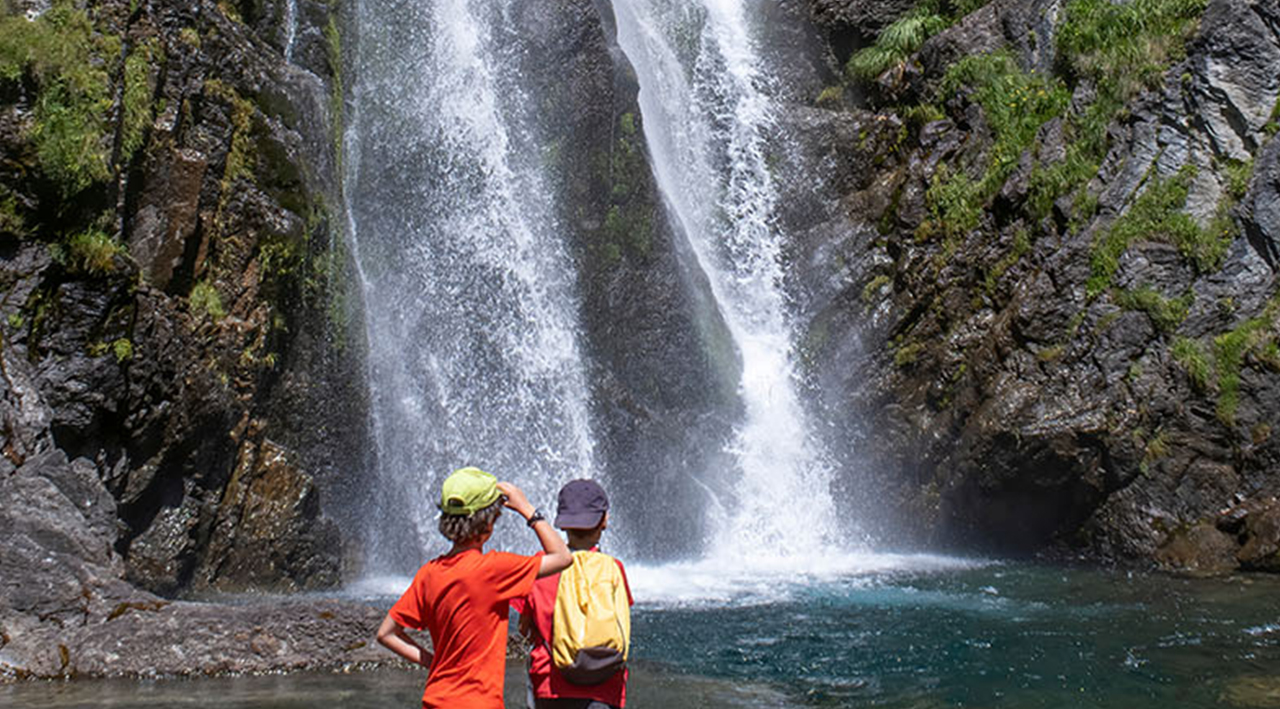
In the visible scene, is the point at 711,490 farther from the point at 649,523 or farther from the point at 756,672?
the point at 756,672

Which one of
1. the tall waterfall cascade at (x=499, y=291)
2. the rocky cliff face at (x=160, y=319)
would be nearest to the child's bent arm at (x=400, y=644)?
the rocky cliff face at (x=160, y=319)

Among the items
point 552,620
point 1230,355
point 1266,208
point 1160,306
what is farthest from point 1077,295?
point 552,620

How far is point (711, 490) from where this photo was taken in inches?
591

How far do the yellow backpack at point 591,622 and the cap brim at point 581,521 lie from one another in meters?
0.10

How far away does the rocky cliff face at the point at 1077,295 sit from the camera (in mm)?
12945

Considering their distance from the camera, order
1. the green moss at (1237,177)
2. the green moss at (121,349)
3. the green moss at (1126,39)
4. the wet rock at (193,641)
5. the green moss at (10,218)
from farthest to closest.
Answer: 1. the green moss at (1126,39)
2. the green moss at (1237,177)
3. the green moss at (121,349)
4. the green moss at (10,218)
5. the wet rock at (193,641)

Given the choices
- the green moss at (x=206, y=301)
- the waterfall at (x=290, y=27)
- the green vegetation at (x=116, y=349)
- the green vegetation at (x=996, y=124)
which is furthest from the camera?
the green vegetation at (x=996, y=124)

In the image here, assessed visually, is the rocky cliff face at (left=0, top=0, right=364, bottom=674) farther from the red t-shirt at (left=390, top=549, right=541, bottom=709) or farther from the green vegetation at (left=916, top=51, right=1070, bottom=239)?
the green vegetation at (left=916, top=51, right=1070, bottom=239)

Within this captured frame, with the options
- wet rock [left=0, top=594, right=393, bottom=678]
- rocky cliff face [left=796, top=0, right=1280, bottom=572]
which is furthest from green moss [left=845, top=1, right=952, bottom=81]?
wet rock [left=0, top=594, right=393, bottom=678]

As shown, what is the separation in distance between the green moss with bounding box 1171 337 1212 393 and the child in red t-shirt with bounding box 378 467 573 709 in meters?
11.9

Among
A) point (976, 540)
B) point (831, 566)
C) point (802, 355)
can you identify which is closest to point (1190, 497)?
point (976, 540)

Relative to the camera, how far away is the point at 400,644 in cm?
349

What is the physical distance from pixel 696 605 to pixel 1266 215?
8964 millimetres

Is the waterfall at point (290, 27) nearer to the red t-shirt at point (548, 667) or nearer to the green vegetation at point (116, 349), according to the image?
the green vegetation at point (116, 349)
